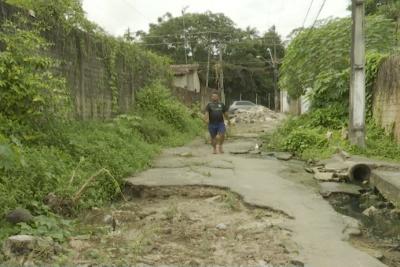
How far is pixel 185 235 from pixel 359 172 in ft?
16.0

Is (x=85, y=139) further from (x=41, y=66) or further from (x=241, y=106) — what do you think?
(x=241, y=106)

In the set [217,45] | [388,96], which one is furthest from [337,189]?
[217,45]

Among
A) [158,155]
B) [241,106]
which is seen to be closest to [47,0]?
[158,155]

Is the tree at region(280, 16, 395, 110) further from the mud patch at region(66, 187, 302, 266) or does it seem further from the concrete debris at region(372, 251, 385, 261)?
the concrete debris at region(372, 251, 385, 261)

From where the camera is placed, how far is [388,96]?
34.8 feet

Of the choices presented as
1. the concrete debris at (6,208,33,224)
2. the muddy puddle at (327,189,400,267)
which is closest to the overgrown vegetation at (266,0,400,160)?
the muddy puddle at (327,189,400,267)

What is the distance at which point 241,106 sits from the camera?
3531 centimetres

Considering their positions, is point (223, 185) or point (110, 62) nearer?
point (223, 185)

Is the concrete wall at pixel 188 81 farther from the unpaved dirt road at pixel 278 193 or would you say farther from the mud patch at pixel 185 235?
the mud patch at pixel 185 235

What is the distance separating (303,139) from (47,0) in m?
6.89

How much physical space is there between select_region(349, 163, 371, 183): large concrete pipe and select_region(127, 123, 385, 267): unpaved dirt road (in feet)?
4.03

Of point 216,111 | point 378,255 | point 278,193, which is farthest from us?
point 216,111

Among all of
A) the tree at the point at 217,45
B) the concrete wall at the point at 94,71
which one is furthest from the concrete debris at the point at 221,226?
the tree at the point at 217,45

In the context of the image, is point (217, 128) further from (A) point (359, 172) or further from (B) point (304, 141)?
(A) point (359, 172)
